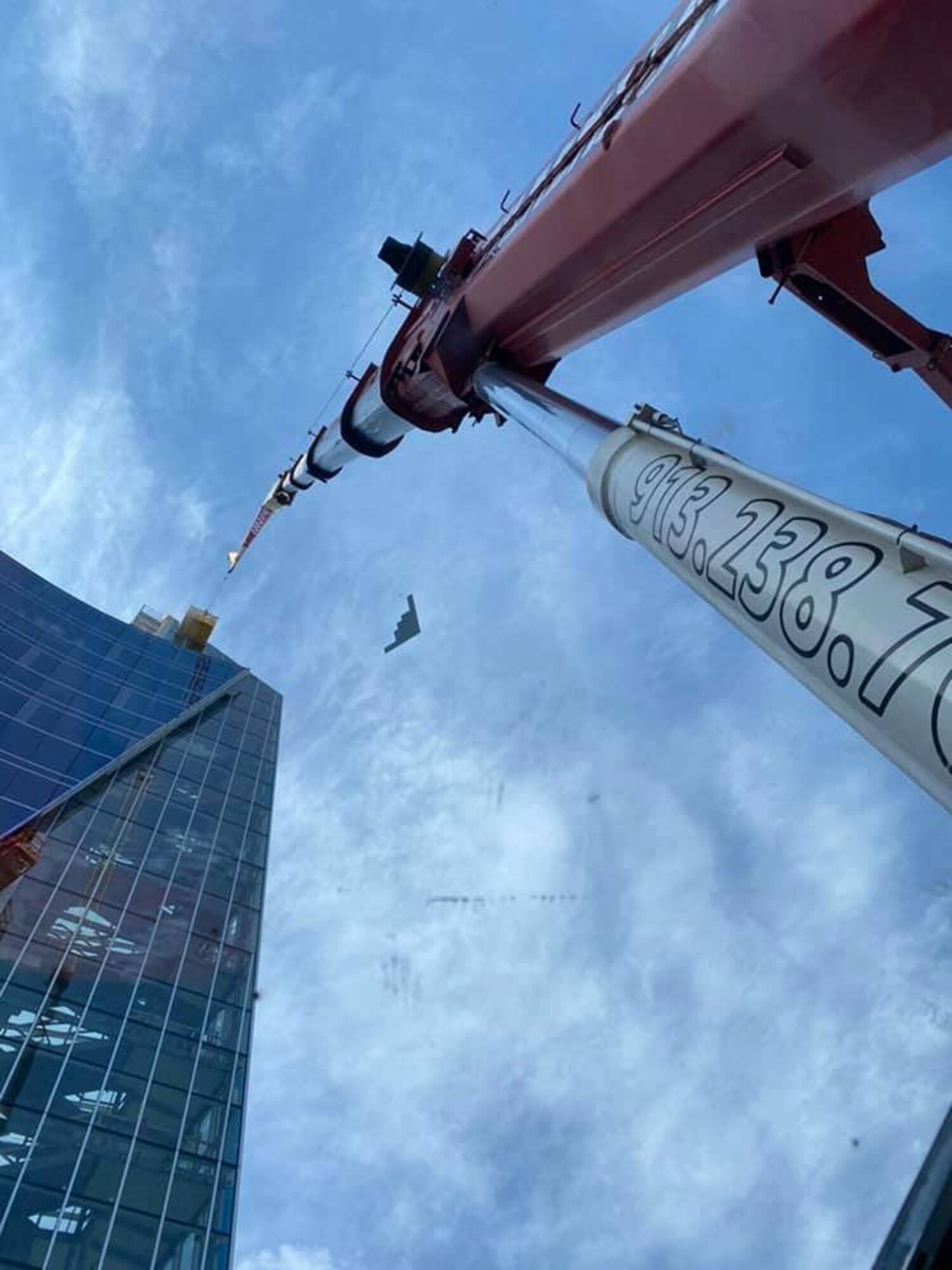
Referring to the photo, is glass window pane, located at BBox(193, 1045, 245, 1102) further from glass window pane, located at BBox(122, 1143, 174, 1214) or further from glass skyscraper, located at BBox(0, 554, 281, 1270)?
glass window pane, located at BBox(122, 1143, 174, 1214)

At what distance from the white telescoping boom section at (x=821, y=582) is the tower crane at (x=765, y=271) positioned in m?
0.01

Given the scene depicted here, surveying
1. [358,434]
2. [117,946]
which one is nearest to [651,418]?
[358,434]

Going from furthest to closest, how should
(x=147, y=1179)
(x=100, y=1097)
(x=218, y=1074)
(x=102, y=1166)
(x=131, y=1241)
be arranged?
(x=218, y=1074), (x=100, y=1097), (x=147, y=1179), (x=102, y=1166), (x=131, y=1241)

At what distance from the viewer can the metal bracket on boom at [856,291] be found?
8078mm

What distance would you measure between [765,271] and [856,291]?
118 centimetres

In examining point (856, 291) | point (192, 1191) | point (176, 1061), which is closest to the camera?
point (856, 291)

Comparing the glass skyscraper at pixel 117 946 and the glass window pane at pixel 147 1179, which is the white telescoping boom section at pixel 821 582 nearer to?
the glass skyscraper at pixel 117 946

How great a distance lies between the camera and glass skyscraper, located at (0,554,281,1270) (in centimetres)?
1314

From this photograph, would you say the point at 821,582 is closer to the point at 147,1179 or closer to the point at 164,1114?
the point at 147,1179

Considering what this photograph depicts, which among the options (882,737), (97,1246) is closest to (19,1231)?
(97,1246)

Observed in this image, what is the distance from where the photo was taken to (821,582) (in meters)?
4.20

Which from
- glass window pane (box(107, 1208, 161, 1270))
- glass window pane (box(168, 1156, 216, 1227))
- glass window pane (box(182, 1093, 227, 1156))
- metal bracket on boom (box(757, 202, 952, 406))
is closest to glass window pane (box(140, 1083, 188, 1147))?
glass window pane (box(182, 1093, 227, 1156))

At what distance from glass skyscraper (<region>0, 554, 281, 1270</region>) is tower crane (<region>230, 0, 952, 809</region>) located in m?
12.8

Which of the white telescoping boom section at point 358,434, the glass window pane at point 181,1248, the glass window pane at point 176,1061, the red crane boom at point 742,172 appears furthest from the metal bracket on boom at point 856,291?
the glass window pane at point 176,1061
